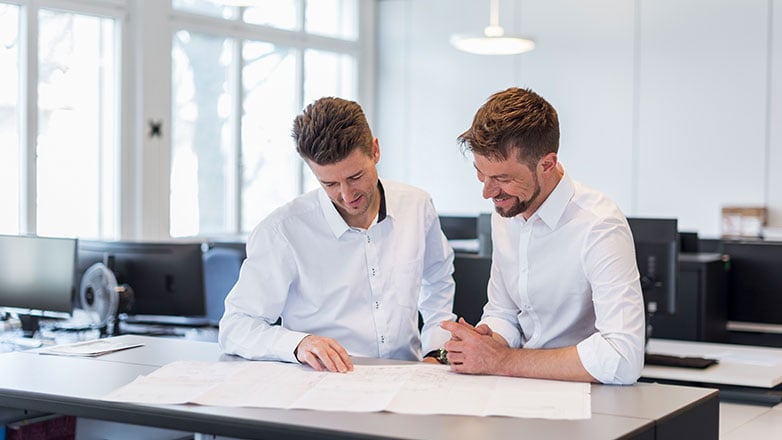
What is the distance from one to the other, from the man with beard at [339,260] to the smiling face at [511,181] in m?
0.44

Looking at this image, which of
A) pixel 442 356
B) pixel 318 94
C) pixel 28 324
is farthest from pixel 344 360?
pixel 318 94

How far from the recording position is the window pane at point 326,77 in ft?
30.8

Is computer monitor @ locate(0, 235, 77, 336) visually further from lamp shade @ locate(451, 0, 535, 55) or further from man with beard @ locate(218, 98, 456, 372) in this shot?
lamp shade @ locate(451, 0, 535, 55)

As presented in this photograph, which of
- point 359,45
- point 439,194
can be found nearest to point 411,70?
point 359,45

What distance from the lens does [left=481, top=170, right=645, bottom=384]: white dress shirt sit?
92.4 inches

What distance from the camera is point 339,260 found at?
2959 mm

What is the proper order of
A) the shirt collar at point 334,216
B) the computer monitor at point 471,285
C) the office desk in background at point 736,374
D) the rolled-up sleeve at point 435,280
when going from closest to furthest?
the shirt collar at point 334,216
the rolled-up sleeve at point 435,280
the office desk in background at point 736,374
the computer monitor at point 471,285

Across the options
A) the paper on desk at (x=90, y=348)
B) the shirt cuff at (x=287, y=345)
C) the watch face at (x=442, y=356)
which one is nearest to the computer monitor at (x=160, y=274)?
the paper on desk at (x=90, y=348)

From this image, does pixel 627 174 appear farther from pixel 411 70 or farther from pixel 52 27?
pixel 52 27

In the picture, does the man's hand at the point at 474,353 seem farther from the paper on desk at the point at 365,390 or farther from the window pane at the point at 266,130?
the window pane at the point at 266,130

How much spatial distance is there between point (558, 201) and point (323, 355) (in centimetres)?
72

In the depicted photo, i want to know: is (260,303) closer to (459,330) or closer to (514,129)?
(459,330)

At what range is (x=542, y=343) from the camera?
106 inches

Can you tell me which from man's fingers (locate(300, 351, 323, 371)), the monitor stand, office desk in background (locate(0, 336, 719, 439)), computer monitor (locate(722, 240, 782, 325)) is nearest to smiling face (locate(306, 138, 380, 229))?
man's fingers (locate(300, 351, 323, 371))
